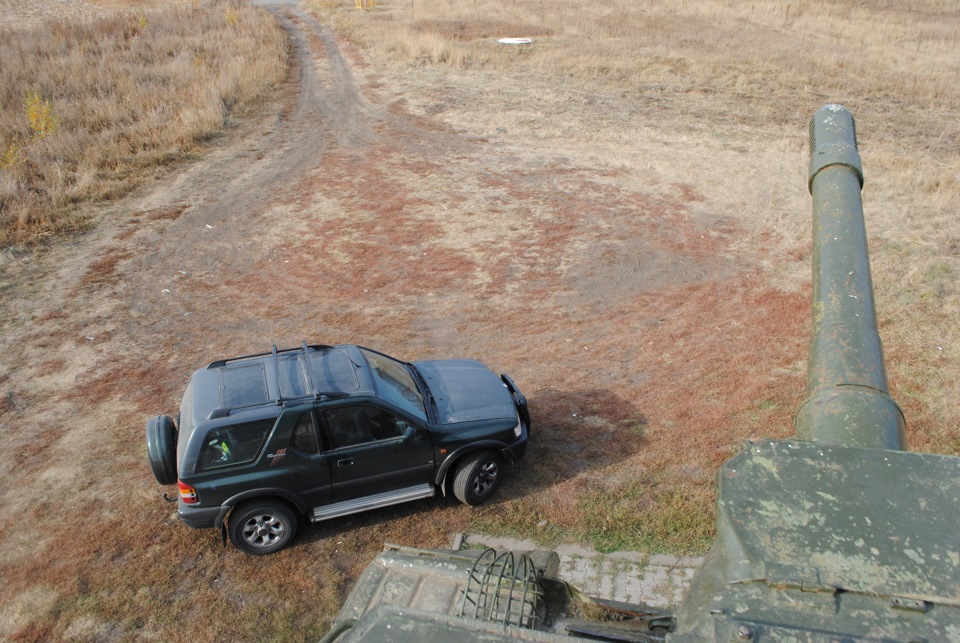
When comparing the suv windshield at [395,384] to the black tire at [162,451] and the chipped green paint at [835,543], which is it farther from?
the chipped green paint at [835,543]

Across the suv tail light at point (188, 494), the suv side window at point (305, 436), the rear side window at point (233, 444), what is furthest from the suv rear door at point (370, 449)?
the suv tail light at point (188, 494)

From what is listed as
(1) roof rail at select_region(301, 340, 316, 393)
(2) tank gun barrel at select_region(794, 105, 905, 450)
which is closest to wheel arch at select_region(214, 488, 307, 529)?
(1) roof rail at select_region(301, 340, 316, 393)

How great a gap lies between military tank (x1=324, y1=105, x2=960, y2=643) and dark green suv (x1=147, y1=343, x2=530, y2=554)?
268cm

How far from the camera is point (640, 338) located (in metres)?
11.0

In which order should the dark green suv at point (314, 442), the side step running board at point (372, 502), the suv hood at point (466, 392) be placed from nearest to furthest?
the dark green suv at point (314, 442)
the side step running board at point (372, 502)
the suv hood at point (466, 392)

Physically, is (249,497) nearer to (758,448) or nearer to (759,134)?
(758,448)

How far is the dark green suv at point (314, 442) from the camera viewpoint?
6.98 metres

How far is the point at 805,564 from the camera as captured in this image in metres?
3.14

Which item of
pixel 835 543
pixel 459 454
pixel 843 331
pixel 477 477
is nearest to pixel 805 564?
pixel 835 543

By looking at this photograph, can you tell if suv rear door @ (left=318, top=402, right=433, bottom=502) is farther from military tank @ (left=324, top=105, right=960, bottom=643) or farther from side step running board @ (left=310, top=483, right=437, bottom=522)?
military tank @ (left=324, top=105, right=960, bottom=643)

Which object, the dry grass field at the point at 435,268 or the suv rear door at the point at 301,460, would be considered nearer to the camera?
the suv rear door at the point at 301,460

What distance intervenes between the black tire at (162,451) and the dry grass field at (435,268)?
0.68 metres

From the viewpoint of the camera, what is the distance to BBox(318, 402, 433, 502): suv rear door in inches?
288

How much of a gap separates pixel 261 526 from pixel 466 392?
244cm
